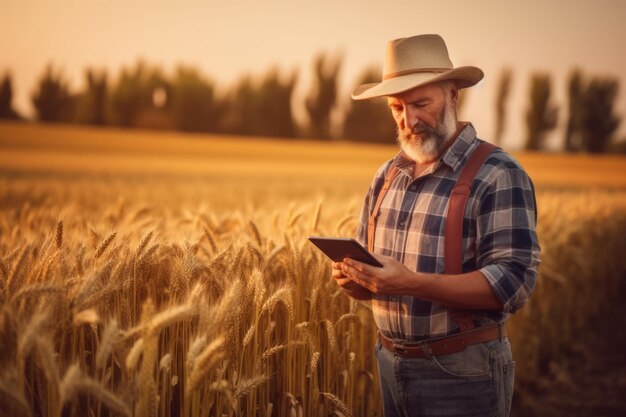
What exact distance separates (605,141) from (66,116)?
1536 inches

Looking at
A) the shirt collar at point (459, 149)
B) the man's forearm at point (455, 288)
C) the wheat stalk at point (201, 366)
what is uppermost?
the shirt collar at point (459, 149)

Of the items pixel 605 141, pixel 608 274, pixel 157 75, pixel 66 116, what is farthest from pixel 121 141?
pixel 605 141

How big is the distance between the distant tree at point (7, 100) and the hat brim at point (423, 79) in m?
30.3

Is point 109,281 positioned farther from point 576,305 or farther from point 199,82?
point 199,82

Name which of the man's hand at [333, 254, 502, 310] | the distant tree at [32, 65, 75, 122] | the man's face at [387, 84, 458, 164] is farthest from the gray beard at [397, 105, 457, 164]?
the distant tree at [32, 65, 75, 122]

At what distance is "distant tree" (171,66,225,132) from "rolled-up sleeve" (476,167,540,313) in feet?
149

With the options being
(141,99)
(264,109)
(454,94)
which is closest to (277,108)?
(264,109)

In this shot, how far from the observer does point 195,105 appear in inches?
1841

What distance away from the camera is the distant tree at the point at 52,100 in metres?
35.5

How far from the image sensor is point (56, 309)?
2189mm

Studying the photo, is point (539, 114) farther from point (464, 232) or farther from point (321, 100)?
point (464, 232)

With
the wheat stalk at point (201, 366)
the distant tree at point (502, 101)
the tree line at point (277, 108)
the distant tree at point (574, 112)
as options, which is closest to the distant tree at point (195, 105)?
the tree line at point (277, 108)

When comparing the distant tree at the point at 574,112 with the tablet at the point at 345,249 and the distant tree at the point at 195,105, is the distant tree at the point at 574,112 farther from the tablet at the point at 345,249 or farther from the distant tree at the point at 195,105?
the tablet at the point at 345,249

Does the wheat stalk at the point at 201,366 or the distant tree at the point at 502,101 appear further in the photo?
the distant tree at the point at 502,101
